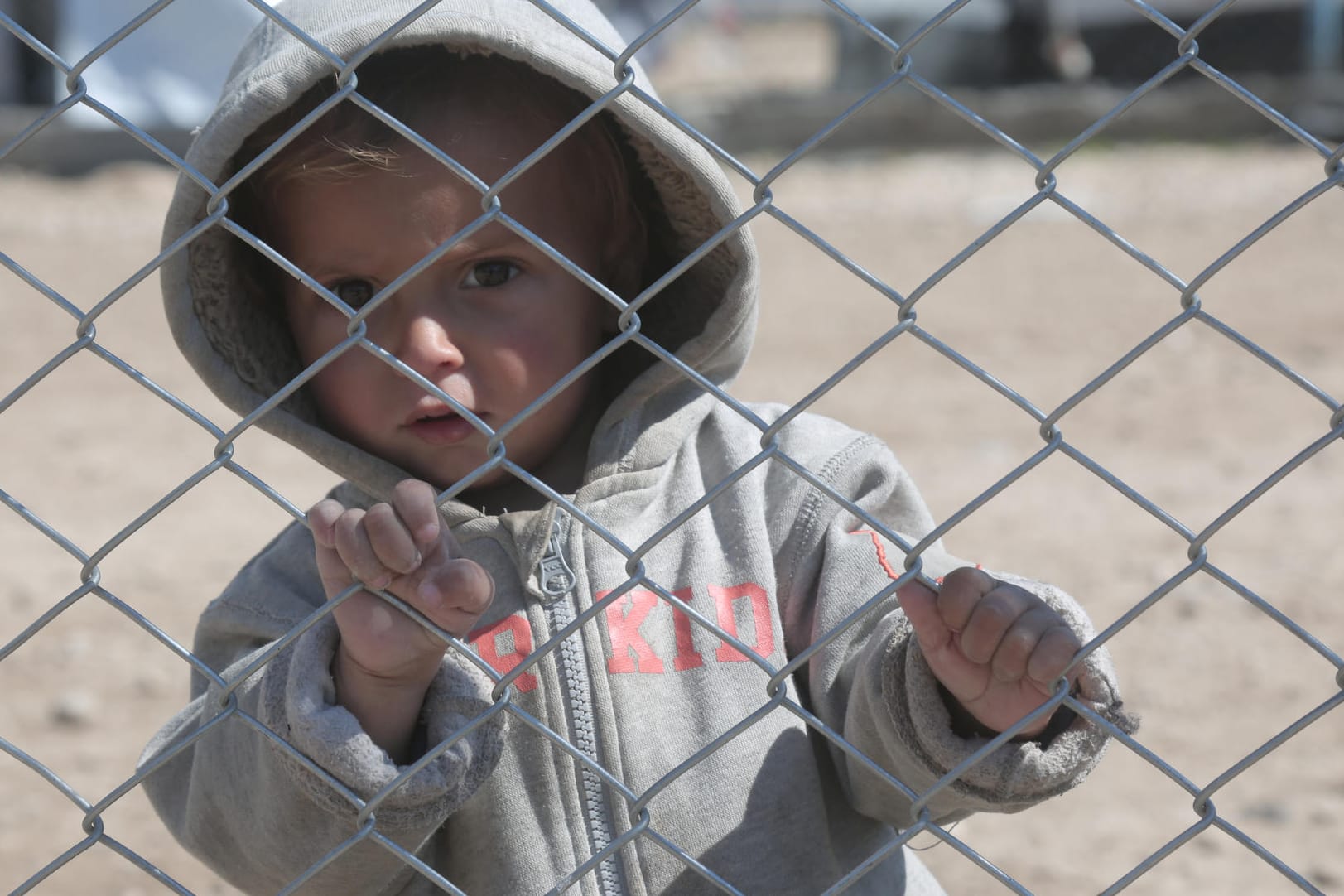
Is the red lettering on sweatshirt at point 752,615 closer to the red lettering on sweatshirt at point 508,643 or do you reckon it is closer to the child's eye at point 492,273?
the red lettering on sweatshirt at point 508,643

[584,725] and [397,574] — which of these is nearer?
[397,574]

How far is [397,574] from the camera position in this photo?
1.48 meters

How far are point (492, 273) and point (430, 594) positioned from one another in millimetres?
502

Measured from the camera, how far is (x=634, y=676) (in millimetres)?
1836

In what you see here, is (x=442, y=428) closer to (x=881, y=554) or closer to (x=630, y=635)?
(x=630, y=635)

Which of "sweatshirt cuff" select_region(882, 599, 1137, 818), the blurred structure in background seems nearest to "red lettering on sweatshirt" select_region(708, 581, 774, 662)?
"sweatshirt cuff" select_region(882, 599, 1137, 818)

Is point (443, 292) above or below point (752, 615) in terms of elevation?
above

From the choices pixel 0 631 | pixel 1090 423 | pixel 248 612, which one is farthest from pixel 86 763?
pixel 1090 423

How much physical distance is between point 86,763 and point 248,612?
167cm

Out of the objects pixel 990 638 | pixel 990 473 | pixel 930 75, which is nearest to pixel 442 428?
pixel 990 638

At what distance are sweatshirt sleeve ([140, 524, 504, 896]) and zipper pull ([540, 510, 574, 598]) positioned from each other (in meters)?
0.17

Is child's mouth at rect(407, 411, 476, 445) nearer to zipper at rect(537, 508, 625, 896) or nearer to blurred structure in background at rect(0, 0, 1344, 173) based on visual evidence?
zipper at rect(537, 508, 625, 896)

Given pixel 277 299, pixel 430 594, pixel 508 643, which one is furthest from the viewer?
pixel 277 299

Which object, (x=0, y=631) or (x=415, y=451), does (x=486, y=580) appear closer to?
(x=415, y=451)
